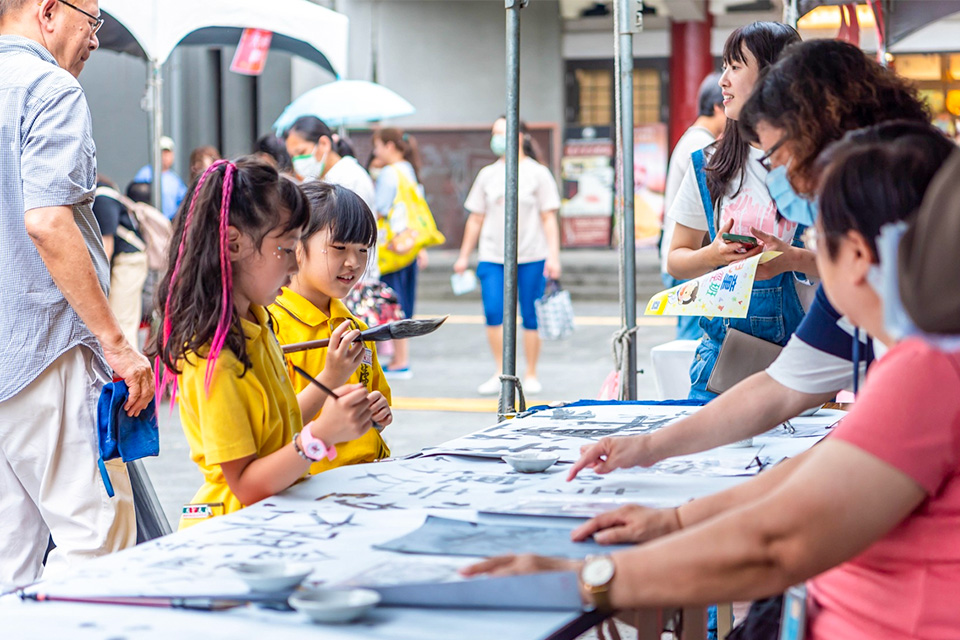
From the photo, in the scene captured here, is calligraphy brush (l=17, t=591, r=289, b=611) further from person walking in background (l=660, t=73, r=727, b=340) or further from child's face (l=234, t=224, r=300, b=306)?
person walking in background (l=660, t=73, r=727, b=340)

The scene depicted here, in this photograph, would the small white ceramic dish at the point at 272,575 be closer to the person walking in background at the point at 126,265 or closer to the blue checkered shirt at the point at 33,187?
the blue checkered shirt at the point at 33,187

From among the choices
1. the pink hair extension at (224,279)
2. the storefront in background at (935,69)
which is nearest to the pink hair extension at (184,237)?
the pink hair extension at (224,279)

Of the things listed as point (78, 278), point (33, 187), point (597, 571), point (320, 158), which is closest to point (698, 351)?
point (78, 278)

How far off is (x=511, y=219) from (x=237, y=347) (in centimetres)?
151

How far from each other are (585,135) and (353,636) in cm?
1462

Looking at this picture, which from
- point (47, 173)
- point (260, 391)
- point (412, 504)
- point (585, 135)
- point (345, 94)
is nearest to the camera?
point (412, 504)

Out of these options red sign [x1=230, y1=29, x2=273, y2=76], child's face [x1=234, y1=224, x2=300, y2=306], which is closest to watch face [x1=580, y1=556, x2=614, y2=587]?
child's face [x1=234, y1=224, x2=300, y2=306]

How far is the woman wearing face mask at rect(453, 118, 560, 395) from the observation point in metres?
6.66

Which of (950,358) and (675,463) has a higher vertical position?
(950,358)

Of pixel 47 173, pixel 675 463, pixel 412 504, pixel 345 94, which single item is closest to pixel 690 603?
pixel 412 504

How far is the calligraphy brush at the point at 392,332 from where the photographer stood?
7.31 ft

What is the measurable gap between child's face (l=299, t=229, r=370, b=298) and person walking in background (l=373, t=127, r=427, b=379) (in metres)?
4.40

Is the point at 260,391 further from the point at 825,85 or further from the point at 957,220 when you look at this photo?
the point at 957,220

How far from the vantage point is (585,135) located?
15484mm
